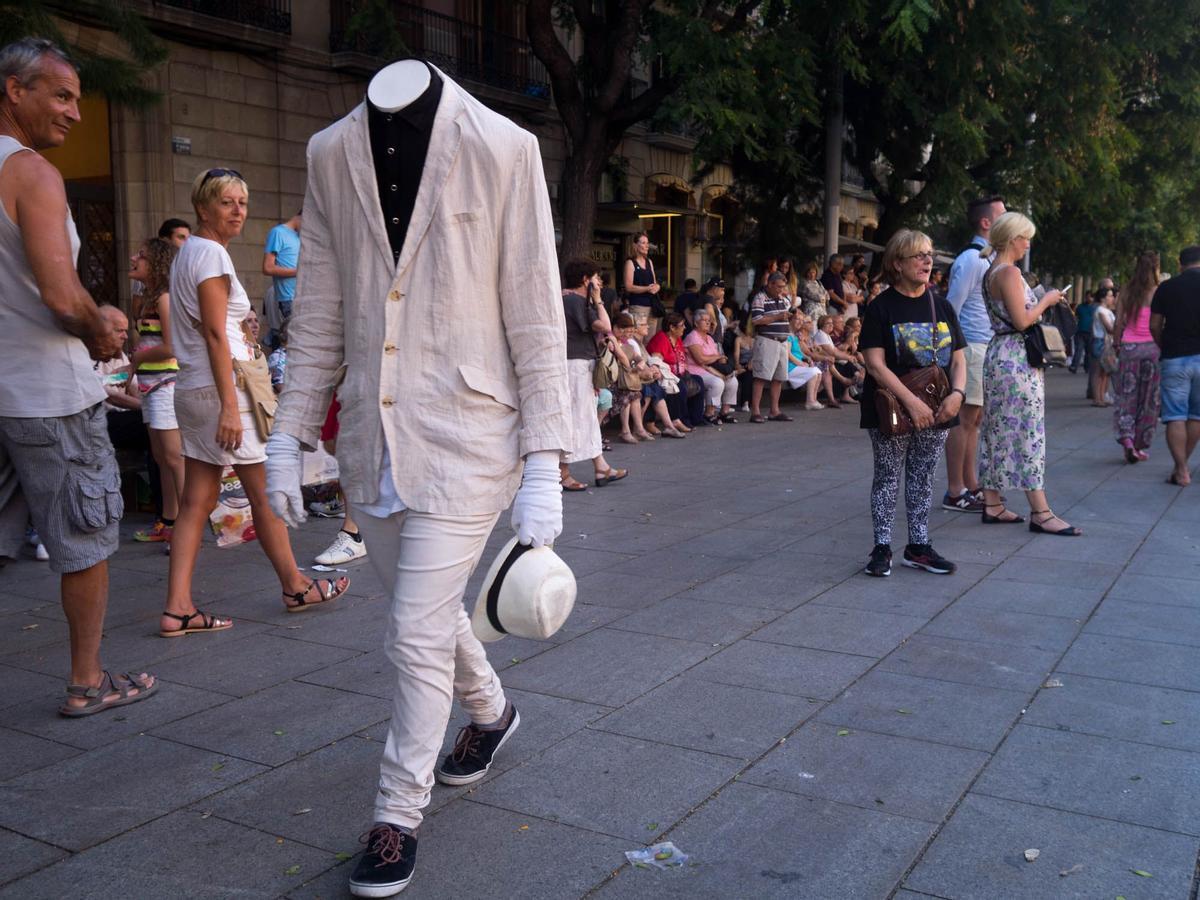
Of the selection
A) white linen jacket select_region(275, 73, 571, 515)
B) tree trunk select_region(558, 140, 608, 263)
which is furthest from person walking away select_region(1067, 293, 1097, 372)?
white linen jacket select_region(275, 73, 571, 515)

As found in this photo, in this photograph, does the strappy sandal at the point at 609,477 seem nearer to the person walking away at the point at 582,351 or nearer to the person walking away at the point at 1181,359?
the person walking away at the point at 582,351

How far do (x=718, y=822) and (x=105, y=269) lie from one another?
14388mm

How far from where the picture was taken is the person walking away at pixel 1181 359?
9.54 meters

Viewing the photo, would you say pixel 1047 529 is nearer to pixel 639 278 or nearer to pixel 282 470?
pixel 282 470

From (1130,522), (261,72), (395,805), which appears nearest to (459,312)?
(395,805)

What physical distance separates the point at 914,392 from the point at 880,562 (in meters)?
0.93

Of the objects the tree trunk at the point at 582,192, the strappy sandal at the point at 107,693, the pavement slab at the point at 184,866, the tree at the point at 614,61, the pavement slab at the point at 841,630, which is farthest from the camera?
the tree trunk at the point at 582,192

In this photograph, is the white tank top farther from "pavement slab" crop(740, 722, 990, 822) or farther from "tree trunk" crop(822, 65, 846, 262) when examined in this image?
"tree trunk" crop(822, 65, 846, 262)

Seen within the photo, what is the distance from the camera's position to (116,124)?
15.0m

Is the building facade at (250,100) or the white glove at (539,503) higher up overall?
the building facade at (250,100)

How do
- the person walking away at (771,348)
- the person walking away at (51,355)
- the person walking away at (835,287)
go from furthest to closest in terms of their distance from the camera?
1. the person walking away at (835,287)
2. the person walking away at (771,348)
3. the person walking away at (51,355)

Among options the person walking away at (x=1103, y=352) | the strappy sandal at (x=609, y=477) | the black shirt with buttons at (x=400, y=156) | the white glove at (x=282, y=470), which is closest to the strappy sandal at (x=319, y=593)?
the white glove at (x=282, y=470)

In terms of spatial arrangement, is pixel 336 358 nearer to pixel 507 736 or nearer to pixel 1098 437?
pixel 507 736

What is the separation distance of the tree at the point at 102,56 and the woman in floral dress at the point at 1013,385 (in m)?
5.70
